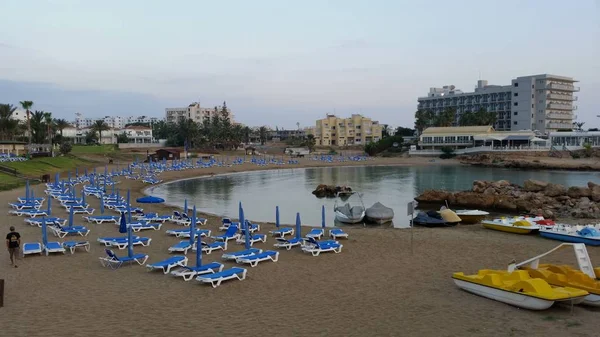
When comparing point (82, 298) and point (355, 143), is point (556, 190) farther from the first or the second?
point (355, 143)

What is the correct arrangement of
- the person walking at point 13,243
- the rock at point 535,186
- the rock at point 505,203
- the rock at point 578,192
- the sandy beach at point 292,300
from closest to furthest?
the sandy beach at point 292,300 < the person walking at point 13,243 < the rock at point 505,203 < the rock at point 578,192 < the rock at point 535,186

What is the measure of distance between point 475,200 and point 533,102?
85.7 m

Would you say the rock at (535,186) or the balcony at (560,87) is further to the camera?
the balcony at (560,87)

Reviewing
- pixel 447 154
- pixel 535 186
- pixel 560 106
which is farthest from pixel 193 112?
pixel 535 186

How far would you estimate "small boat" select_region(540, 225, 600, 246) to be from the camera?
18000 mm

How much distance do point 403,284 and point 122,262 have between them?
8335mm

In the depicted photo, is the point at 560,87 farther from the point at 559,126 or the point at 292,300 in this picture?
the point at 292,300

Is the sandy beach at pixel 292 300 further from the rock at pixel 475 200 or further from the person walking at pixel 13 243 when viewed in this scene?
the rock at pixel 475 200

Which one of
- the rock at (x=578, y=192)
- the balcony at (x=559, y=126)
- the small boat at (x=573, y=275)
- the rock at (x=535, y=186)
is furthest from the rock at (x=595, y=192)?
the balcony at (x=559, y=126)

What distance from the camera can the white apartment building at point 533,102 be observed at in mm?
107125

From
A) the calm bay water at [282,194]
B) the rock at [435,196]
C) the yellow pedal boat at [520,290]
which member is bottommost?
the calm bay water at [282,194]

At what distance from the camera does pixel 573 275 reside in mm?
10883

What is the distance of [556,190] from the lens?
3559 cm

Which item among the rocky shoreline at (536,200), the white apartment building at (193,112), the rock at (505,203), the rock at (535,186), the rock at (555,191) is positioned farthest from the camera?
the white apartment building at (193,112)
